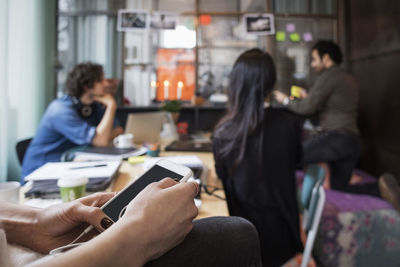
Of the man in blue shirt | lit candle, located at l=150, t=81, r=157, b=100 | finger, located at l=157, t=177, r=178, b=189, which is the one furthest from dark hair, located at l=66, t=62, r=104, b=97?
finger, located at l=157, t=177, r=178, b=189

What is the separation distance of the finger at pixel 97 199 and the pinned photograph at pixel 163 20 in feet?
9.31

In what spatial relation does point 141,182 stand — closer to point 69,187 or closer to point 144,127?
point 69,187

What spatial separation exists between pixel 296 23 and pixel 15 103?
2.77 m

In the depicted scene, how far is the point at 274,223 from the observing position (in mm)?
1176

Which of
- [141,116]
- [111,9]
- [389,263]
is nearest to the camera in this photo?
[389,263]

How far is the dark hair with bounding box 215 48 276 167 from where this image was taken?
3.84 feet

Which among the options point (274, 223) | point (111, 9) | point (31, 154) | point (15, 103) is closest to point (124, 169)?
point (274, 223)

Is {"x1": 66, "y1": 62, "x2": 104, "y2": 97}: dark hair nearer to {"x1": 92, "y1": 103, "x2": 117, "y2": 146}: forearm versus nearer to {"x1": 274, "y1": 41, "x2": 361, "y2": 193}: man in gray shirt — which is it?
{"x1": 92, "y1": 103, "x2": 117, "y2": 146}: forearm

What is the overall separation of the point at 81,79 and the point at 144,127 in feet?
1.74

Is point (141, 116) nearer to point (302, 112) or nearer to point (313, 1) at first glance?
point (302, 112)

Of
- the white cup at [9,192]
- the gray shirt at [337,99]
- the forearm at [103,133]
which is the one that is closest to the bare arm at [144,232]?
the white cup at [9,192]

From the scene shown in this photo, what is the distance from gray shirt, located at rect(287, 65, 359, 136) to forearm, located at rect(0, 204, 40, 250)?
7.42ft

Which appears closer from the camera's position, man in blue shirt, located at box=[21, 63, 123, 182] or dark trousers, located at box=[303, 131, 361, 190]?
man in blue shirt, located at box=[21, 63, 123, 182]

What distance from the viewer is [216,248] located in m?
0.43
